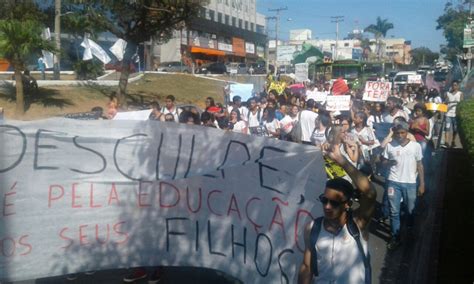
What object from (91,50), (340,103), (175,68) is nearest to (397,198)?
(340,103)

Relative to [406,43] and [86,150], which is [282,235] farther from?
[406,43]

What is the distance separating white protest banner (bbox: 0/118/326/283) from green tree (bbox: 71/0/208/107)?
16.3 meters

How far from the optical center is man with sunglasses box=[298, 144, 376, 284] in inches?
141

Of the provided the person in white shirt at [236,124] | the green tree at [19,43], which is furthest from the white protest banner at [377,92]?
the green tree at [19,43]

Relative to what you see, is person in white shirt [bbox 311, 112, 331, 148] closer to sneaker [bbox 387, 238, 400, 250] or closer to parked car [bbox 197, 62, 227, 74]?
sneaker [bbox 387, 238, 400, 250]

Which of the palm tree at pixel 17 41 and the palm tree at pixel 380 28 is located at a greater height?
the palm tree at pixel 380 28

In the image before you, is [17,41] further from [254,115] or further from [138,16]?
[254,115]

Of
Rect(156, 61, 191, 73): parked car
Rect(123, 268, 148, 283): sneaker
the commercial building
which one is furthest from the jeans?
the commercial building

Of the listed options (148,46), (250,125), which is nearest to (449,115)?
(250,125)

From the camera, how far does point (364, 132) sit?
388 inches

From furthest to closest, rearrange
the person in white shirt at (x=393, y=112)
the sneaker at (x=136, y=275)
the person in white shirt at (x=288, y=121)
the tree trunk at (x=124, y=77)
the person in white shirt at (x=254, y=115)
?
the tree trunk at (x=124, y=77) < the person in white shirt at (x=254, y=115) < the person in white shirt at (x=393, y=112) < the person in white shirt at (x=288, y=121) < the sneaker at (x=136, y=275)

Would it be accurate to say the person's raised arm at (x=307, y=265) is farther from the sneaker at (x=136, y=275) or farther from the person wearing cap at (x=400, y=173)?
the person wearing cap at (x=400, y=173)

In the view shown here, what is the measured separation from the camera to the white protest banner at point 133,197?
4980mm

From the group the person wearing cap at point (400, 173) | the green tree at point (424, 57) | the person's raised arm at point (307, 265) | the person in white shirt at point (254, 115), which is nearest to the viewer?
the person's raised arm at point (307, 265)
